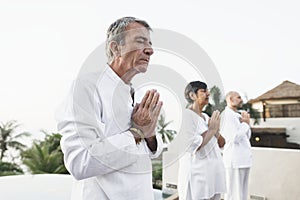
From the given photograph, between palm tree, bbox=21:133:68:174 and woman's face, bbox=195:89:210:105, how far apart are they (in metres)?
1.96

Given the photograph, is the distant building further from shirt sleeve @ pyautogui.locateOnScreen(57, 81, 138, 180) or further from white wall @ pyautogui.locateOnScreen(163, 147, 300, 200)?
shirt sleeve @ pyautogui.locateOnScreen(57, 81, 138, 180)

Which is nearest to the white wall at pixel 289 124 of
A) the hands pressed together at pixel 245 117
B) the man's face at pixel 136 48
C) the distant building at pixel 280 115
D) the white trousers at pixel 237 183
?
the distant building at pixel 280 115

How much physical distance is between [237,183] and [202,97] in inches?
29.7

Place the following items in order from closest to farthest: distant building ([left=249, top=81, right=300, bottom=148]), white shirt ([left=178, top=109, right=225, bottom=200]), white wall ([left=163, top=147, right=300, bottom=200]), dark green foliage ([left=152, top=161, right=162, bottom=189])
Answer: dark green foliage ([left=152, top=161, right=162, bottom=189]), white shirt ([left=178, top=109, right=225, bottom=200]), white wall ([left=163, top=147, right=300, bottom=200]), distant building ([left=249, top=81, right=300, bottom=148])

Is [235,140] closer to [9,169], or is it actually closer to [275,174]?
[275,174]

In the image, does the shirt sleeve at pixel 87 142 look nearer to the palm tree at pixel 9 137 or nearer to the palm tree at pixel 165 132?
the palm tree at pixel 165 132

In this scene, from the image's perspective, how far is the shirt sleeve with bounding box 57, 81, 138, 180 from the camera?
692 mm

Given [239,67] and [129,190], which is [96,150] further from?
[239,67]

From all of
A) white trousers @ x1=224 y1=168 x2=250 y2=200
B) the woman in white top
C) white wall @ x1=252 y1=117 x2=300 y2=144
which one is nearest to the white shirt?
the woman in white top

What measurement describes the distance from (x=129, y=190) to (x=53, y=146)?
9.59 feet

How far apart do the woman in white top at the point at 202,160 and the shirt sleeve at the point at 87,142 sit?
2.61ft

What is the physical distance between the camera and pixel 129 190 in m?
0.75

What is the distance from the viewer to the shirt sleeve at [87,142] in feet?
2.27

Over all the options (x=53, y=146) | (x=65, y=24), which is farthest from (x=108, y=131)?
(x=53, y=146)
